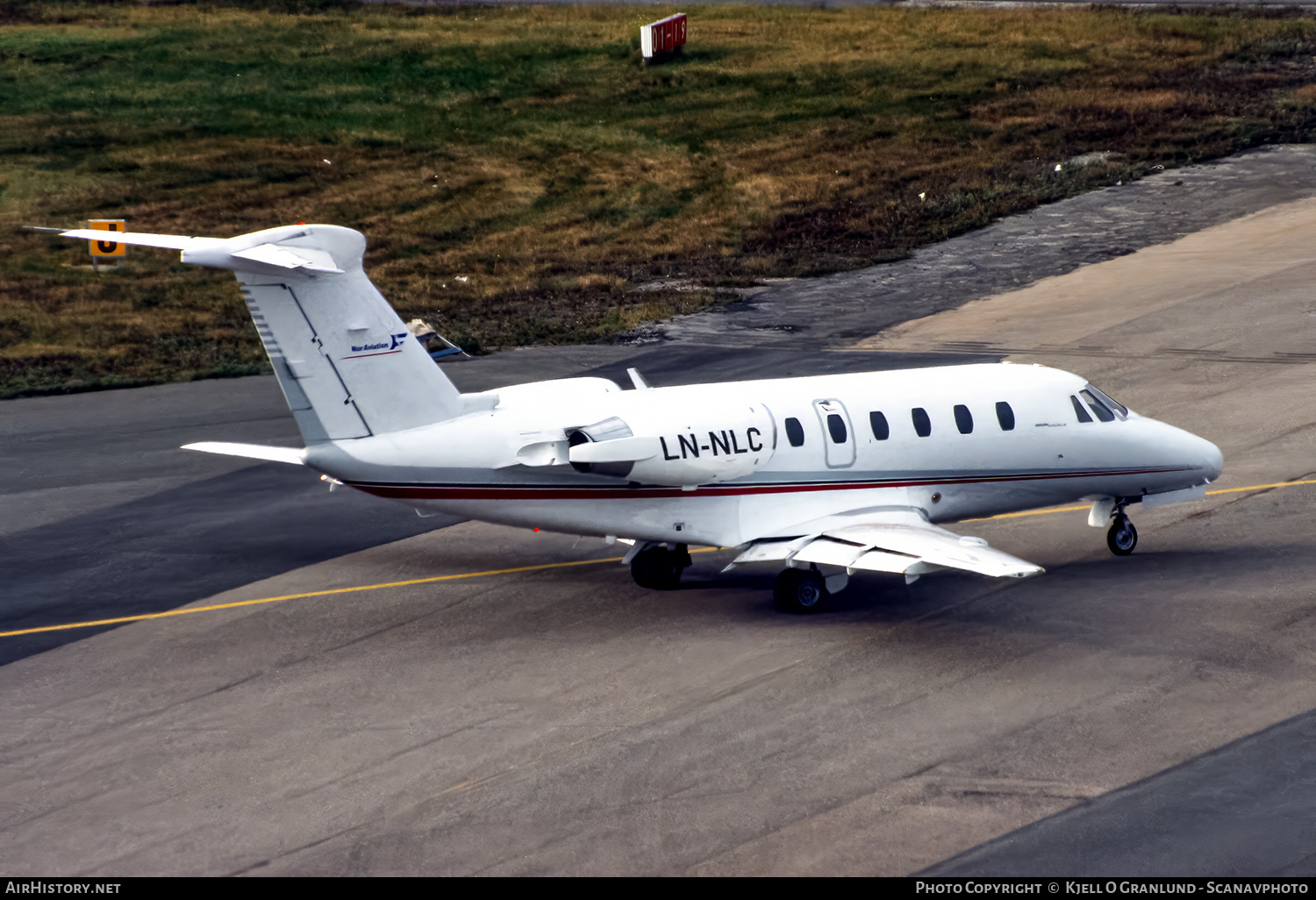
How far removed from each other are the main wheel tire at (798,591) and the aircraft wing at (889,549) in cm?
26

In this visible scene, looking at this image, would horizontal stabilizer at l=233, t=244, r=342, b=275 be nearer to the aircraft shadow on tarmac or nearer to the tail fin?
the tail fin

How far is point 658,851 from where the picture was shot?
49.8ft

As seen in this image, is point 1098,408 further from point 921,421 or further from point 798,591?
point 798,591

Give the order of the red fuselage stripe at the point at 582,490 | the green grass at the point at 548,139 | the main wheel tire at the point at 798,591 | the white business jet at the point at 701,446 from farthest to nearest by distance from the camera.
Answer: the green grass at the point at 548,139
the main wheel tire at the point at 798,591
the red fuselage stripe at the point at 582,490
the white business jet at the point at 701,446

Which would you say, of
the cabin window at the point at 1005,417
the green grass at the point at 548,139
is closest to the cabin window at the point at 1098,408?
the cabin window at the point at 1005,417

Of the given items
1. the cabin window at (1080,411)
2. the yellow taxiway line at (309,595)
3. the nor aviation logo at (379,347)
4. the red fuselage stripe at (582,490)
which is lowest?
the yellow taxiway line at (309,595)

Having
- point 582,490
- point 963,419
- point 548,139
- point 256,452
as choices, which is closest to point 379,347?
point 582,490

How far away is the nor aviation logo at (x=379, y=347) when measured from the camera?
67.1ft

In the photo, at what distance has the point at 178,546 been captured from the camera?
86.6 ft

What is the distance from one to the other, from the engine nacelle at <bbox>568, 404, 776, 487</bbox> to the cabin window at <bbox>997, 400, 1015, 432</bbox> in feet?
12.5

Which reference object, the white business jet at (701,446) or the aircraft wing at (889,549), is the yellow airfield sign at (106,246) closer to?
the white business jet at (701,446)
